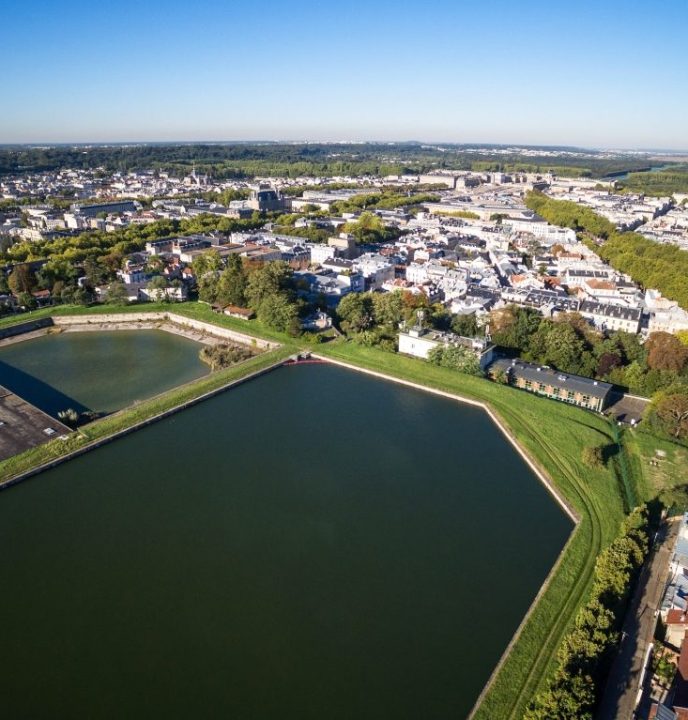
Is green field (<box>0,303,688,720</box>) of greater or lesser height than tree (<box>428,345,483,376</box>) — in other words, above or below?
below


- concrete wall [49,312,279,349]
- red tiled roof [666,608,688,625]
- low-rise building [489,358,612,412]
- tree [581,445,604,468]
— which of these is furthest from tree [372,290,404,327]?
red tiled roof [666,608,688,625]

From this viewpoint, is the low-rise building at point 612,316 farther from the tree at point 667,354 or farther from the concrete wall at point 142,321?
the concrete wall at point 142,321

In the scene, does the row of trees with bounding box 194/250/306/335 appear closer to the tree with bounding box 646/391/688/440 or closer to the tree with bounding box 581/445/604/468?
the tree with bounding box 581/445/604/468

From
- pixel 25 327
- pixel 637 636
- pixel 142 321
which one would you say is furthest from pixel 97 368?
pixel 637 636

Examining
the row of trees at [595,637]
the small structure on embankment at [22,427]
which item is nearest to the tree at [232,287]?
the small structure on embankment at [22,427]

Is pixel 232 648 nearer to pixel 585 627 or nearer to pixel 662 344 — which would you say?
pixel 585 627

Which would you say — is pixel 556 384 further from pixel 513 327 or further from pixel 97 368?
pixel 97 368
